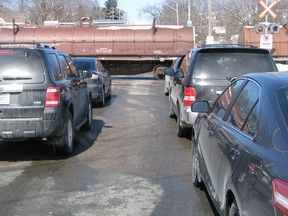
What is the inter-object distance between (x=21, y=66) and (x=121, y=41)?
20.9 m

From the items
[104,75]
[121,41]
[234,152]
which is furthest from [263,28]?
[234,152]

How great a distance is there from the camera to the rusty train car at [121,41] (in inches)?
1063

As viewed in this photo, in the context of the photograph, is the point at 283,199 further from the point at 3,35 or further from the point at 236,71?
the point at 3,35

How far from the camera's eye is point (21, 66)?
21.5ft

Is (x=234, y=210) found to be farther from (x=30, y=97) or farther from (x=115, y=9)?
(x=115, y=9)

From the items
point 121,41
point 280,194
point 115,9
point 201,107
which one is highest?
point 115,9

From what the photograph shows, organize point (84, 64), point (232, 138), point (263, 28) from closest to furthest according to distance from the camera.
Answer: point (232, 138)
point (84, 64)
point (263, 28)

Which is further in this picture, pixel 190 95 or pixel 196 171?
pixel 190 95

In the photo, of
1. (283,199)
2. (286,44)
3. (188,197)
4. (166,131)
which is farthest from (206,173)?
(286,44)

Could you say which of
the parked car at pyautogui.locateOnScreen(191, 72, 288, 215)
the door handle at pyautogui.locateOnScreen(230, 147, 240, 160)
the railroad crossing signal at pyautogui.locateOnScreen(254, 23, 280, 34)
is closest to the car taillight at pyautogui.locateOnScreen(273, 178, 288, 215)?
the parked car at pyautogui.locateOnScreen(191, 72, 288, 215)

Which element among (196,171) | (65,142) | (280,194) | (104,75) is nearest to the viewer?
(280,194)

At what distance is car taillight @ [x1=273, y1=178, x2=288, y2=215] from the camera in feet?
7.74

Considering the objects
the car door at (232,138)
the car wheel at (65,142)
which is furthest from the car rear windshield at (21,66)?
the car door at (232,138)

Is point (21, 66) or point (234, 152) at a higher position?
point (21, 66)
